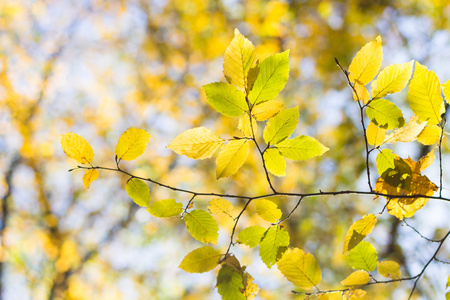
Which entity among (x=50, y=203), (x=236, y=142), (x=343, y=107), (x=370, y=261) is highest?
(x=343, y=107)

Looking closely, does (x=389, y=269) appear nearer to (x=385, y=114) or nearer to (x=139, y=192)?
(x=385, y=114)

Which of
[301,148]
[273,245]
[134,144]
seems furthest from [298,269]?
[134,144]

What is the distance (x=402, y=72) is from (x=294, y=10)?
3.96 metres

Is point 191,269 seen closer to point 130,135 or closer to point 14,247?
point 130,135

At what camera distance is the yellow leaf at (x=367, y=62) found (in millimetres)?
304

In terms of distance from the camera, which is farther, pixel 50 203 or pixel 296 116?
pixel 50 203

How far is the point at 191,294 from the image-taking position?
4.54 meters

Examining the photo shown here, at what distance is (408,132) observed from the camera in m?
0.32

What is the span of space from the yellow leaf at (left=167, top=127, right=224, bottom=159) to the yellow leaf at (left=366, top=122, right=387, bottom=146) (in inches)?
6.6

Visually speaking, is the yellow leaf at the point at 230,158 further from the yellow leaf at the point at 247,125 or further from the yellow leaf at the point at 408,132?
the yellow leaf at the point at 408,132

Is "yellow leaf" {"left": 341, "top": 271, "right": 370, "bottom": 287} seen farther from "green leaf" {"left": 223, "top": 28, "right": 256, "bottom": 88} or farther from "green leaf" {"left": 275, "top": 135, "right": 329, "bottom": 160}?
"green leaf" {"left": 223, "top": 28, "right": 256, "bottom": 88}

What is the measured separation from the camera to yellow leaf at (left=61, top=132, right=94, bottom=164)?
35 centimetres

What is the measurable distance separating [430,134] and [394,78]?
8 centimetres

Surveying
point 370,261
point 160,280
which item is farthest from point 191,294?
point 370,261
